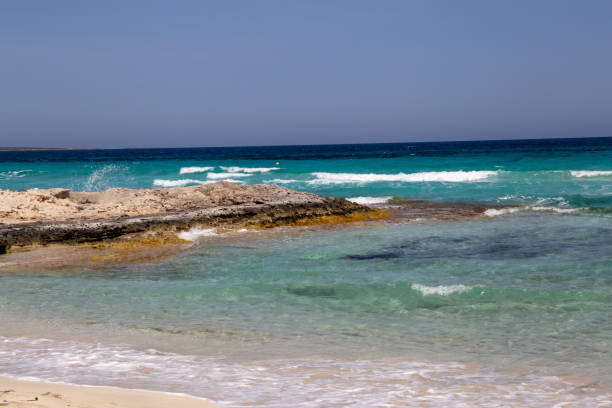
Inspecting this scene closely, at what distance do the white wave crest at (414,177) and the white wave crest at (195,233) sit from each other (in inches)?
835

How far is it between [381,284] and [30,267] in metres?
5.37

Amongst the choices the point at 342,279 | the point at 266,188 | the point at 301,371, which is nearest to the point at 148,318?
the point at 301,371

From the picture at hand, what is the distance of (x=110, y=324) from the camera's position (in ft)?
19.2

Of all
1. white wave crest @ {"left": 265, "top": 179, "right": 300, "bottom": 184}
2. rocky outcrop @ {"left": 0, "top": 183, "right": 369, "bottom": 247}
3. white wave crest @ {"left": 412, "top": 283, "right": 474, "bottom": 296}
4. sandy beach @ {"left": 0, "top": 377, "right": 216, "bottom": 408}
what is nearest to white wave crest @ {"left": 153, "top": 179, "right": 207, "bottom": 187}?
white wave crest @ {"left": 265, "top": 179, "right": 300, "bottom": 184}

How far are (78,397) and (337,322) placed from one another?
2730 mm

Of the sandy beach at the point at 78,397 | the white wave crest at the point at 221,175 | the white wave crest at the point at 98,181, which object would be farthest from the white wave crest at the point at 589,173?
the sandy beach at the point at 78,397

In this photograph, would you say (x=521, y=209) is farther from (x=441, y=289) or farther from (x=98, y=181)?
(x=98, y=181)

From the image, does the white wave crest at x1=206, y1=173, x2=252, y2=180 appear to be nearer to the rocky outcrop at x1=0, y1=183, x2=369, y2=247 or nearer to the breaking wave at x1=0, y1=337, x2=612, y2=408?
the rocky outcrop at x1=0, y1=183, x2=369, y2=247

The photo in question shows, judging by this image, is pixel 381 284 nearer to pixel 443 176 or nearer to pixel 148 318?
pixel 148 318

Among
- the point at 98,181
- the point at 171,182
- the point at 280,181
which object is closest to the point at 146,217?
the point at 280,181

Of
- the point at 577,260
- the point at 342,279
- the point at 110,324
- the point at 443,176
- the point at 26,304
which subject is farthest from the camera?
the point at 443,176

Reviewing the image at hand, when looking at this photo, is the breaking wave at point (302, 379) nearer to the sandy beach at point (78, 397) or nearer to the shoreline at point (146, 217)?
the sandy beach at point (78, 397)

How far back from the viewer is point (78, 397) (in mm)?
3783

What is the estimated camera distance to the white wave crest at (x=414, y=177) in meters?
32.8
